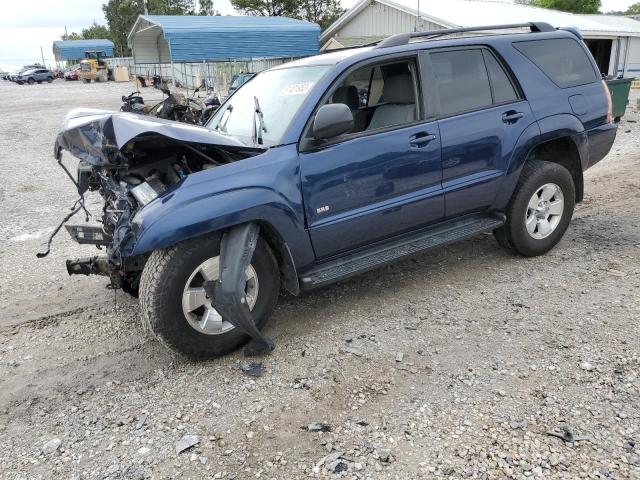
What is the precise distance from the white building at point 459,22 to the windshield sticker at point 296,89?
1814cm

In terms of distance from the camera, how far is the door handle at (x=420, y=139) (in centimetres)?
390

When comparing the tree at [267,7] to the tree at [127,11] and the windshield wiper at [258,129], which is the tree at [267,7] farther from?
the windshield wiper at [258,129]

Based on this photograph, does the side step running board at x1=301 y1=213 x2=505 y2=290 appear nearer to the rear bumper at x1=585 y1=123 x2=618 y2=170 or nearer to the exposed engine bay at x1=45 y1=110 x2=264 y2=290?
the exposed engine bay at x1=45 y1=110 x2=264 y2=290

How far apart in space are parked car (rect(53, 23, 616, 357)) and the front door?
1 centimetres

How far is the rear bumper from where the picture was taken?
16.1 feet

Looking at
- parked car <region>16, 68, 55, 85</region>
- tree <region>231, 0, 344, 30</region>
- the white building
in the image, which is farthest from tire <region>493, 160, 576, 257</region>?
parked car <region>16, 68, 55, 85</region>

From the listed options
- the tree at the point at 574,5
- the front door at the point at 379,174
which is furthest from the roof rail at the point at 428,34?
the tree at the point at 574,5

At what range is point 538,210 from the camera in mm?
4723

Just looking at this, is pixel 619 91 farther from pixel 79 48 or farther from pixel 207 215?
pixel 79 48

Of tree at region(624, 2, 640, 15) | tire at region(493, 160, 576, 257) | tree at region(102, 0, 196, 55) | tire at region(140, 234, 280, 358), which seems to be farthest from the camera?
tree at region(624, 2, 640, 15)

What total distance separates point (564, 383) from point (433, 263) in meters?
1.95

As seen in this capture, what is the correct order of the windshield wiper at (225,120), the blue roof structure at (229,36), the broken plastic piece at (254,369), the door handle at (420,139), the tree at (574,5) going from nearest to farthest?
the broken plastic piece at (254,369)
the door handle at (420,139)
the windshield wiper at (225,120)
the blue roof structure at (229,36)
the tree at (574,5)

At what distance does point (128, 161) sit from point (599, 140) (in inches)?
164

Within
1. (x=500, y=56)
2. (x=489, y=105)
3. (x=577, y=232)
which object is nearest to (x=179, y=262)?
(x=489, y=105)
